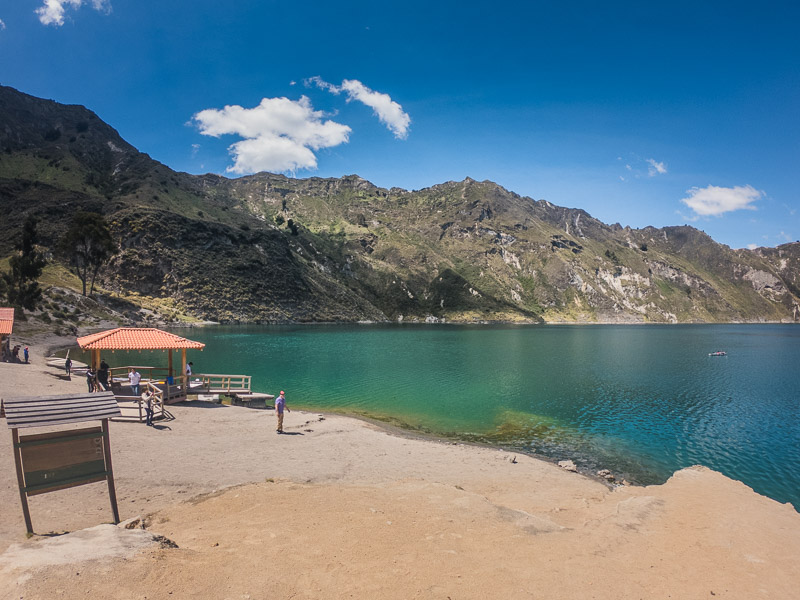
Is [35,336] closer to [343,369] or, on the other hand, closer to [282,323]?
[343,369]

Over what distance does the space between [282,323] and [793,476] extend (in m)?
144

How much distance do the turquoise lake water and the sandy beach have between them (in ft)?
17.5

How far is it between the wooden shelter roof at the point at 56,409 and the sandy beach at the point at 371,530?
8.37ft

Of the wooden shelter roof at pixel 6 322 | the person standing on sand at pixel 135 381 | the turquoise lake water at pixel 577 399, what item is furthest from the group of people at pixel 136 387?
the wooden shelter roof at pixel 6 322

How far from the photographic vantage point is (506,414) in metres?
33.2

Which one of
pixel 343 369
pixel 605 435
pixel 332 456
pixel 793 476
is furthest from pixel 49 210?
pixel 793 476

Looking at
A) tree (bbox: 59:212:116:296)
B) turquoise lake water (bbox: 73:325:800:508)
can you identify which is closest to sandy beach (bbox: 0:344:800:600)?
turquoise lake water (bbox: 73:325:800:508)

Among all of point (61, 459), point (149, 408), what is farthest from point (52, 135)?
point (61, 459)

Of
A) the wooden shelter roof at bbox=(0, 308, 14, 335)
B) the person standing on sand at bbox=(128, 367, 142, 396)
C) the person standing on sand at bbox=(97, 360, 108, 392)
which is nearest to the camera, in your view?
the person standing on sand at bbox=(128, 367, 142, 396)

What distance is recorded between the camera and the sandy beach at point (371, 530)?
7258mm

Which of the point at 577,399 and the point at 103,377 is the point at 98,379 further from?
the point at 577,399

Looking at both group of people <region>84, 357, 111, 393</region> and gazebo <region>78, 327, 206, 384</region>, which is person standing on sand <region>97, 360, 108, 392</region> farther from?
gazebo <region>78, 327, 206, 384</region>

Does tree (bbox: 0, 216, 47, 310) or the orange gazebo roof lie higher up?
tree (bbox: 0, 216, 47, 310)

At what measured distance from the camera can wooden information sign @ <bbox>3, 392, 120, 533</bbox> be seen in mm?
8992
